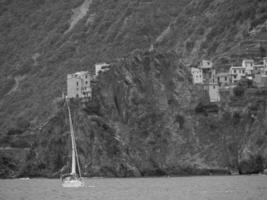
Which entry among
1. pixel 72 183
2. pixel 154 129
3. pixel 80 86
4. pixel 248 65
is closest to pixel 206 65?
pixel 248 65

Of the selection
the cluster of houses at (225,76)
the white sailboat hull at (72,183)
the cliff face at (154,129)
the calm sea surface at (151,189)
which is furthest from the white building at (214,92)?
the white sailboat hull at (72,183)

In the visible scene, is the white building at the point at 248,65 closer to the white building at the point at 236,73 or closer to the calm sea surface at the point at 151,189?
the white building at the point at 236,73

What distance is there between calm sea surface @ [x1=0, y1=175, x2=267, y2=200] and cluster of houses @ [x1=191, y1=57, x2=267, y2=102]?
70.2ft

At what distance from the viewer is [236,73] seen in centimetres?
16312

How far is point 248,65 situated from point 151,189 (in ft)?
188

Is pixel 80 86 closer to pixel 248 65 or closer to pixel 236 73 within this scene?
pixel 236 73

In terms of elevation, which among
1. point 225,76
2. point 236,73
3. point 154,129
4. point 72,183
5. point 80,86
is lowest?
point 72,183

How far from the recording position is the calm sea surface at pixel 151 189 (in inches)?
4035

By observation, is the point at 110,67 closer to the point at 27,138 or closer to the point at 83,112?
the point at 83,112

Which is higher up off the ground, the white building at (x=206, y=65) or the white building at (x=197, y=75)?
the white building at (x=206, y=65)

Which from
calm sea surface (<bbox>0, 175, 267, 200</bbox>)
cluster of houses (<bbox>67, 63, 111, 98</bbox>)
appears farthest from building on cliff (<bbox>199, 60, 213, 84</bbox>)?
calm sea surface (<bbox>0, 175, 267, 200</bbox>)

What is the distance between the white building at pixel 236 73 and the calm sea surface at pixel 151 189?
95.5 feet

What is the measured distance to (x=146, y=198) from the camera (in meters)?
99.9

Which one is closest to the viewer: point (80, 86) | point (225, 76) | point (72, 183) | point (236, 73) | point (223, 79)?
point (72, 183)
